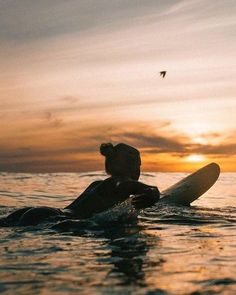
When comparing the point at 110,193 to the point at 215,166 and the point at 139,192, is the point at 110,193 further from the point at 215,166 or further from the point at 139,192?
the point at 215,166

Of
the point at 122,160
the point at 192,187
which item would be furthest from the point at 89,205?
the point at 192,187

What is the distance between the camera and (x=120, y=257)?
21.0 feet

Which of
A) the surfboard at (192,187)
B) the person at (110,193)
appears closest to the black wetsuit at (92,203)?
the person at (110,193)

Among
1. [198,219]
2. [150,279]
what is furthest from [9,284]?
[198,219]

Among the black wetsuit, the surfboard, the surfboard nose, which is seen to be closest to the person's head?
the black wetsuit

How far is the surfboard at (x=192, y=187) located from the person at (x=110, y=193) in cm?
455

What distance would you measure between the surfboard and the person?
455 centimetres

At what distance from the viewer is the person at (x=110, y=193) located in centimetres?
918

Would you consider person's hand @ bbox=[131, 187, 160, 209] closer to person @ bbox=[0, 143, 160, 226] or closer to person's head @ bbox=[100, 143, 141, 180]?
person @ bbox=[0, 143, 160, 226]

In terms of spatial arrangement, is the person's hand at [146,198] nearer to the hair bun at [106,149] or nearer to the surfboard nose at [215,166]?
the hair bun at [106,149]

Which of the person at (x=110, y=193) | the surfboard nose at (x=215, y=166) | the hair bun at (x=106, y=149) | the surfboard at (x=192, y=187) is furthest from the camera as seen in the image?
the surfboard nose at (x=215, y=166)

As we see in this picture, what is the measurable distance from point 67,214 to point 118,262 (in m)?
3.95

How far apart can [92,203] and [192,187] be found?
584 centimetres

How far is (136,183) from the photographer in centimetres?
932
